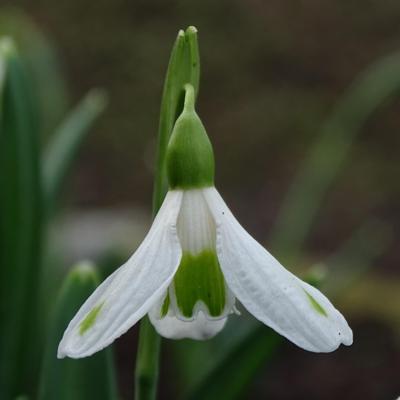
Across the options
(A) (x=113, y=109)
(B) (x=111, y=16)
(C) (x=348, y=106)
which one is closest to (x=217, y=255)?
(C) (x=348, y=106)

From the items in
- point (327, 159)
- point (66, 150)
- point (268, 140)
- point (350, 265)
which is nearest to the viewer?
point (66, 150)

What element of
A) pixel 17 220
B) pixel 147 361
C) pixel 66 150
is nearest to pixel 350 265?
pixel 66 150

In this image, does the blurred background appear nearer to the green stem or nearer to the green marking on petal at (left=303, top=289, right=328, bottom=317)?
the green stem

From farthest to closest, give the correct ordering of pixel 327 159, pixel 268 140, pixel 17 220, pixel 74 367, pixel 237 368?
pixel 268 140 < pixel 327 159 < pixel 17 220 < pixel 237 368 < pixel 74 367

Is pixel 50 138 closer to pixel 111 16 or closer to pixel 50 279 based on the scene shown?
pixel 50 279

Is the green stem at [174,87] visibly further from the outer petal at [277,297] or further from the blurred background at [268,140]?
the blurred background at [268,140]

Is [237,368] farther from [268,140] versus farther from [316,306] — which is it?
[268,140]

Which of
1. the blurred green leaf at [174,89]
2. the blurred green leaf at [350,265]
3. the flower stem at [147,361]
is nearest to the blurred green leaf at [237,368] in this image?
the flower stem at [147,361]

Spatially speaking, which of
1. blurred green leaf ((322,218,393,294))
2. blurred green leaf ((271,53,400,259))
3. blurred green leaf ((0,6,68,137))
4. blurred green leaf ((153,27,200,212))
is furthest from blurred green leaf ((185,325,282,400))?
blurred green leaf ((0,6,68,137))
